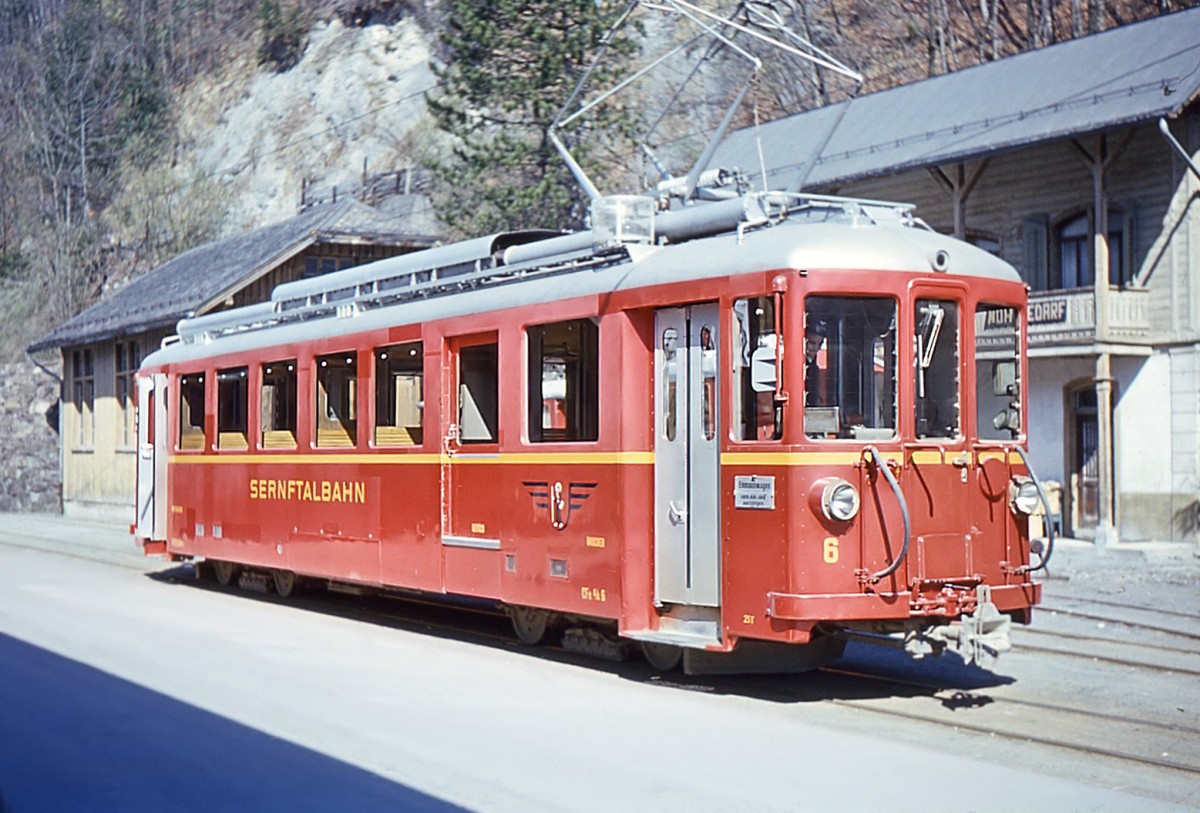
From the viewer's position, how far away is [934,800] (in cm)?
770

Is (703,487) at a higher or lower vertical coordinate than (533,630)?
higher

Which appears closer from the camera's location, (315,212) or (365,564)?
(365,564)

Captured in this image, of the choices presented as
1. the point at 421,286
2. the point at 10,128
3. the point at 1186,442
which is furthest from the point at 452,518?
the point at 10,128

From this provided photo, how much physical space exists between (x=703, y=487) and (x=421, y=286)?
461 centimetres

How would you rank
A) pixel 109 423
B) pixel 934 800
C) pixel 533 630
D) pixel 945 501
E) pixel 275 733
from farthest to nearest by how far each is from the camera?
pixel 109 423 < pixel 533 630 < pixel 945 501 < pixel 275 733 < pixel 934 800

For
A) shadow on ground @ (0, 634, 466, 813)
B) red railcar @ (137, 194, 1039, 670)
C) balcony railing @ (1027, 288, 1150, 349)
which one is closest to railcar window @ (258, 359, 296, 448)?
red railcar @ (137, 194, 1039, 670)

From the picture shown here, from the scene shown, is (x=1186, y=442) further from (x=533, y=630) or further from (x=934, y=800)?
(x=934, y=800)

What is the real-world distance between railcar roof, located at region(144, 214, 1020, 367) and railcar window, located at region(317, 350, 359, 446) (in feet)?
7.44

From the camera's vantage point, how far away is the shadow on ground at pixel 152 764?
7742 millimetres

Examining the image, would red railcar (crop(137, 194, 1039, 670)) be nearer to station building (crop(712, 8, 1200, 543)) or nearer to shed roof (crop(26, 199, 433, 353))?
station building (crop(712, 8, 1200, 543))

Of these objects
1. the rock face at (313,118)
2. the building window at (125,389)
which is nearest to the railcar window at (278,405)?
the building window at (125,389)

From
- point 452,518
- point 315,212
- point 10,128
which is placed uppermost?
point 10,128

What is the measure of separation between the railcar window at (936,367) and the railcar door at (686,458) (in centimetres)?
138

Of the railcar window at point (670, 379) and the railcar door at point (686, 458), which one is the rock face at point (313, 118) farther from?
Answer: the railcar door at point (686, 458)
